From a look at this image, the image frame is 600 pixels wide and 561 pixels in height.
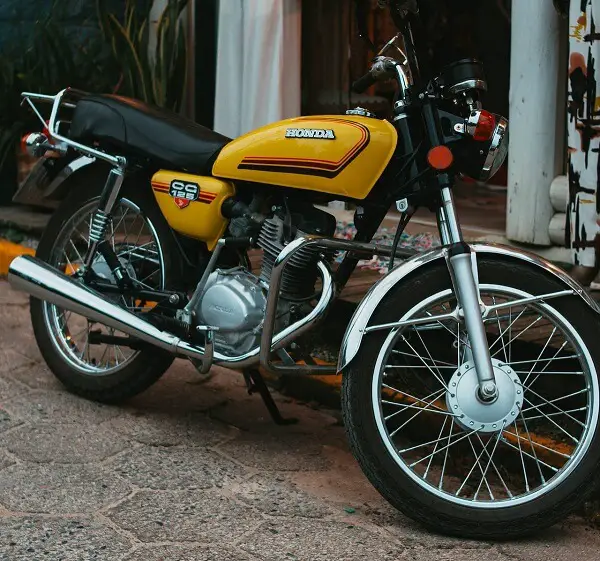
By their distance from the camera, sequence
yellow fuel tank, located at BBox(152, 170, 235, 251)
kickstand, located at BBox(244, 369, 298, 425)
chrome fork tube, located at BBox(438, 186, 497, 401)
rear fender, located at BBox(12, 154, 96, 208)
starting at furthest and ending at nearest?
rear fender, located at BBox(12, 154, 96, 208)
kickstand, located at BBox(244, 369, 298, 425)
yellow fuel tank, located at BBox(152, 170, 235, 251)
chrome fork tube, located at BBox(438, 186, 497, 401)

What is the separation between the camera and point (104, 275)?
12.8 ft

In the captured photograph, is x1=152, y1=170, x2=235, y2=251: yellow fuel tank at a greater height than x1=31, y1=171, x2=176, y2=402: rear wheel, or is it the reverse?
x1=152, y1=170, x2=235, y2=251: yellow fuel tank

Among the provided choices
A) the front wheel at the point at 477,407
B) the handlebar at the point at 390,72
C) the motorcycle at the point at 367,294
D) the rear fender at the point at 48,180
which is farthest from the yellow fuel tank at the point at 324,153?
the rear fender at the point at 48,180

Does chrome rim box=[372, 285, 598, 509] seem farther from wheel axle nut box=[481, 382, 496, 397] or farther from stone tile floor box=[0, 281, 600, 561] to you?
stone tile floor box=[0, 281, 600, 561]

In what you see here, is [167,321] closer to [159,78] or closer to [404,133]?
[404,133]

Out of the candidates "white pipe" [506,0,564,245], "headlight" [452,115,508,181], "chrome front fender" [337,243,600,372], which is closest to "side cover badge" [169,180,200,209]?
"chrome front fender" [337,243,600,372]

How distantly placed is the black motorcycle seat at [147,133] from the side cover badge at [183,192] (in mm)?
57

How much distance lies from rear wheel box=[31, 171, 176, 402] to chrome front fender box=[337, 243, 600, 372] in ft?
3.22

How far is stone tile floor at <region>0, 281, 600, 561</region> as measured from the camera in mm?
2906

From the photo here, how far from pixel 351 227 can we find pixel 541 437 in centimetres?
228

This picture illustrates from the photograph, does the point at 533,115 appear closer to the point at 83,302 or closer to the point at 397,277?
the point at 397,277

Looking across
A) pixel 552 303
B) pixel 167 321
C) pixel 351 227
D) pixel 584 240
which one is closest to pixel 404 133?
pixel 552 303

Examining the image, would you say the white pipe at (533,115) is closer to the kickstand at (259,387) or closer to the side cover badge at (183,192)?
the kickstand at (259,387)

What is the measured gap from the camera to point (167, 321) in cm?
360
